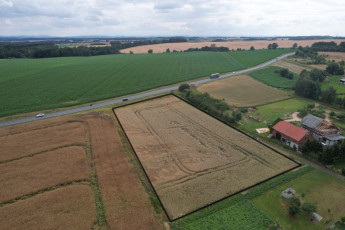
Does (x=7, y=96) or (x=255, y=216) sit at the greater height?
(x=7, y=96)

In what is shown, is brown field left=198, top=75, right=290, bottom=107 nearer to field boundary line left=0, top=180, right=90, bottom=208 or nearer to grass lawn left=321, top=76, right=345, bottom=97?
grass lawn left=321, top=76, right=345, bottom=97

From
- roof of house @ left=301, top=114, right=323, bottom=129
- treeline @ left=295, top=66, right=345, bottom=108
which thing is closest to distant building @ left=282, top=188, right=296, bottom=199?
roof of house @ left=301, top=114, right=323, bottom=129

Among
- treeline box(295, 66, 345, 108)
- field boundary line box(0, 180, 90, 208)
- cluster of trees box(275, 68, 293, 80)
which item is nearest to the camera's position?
field boundary line box(0, 180, 90, 208)

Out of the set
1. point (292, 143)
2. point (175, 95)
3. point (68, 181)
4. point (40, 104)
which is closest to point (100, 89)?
point (40, 104)

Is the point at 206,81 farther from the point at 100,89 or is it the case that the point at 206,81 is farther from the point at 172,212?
the point at 172,212

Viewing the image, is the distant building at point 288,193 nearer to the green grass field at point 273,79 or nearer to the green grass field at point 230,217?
the green grass field at point 230,217

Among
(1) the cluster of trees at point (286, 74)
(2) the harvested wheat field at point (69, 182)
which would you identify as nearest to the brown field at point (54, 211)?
(2) the harvested wheat field at point (69, 182)

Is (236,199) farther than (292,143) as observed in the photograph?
No

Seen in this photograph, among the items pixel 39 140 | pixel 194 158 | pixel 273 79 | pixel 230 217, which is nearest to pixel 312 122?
pixel 194 158
